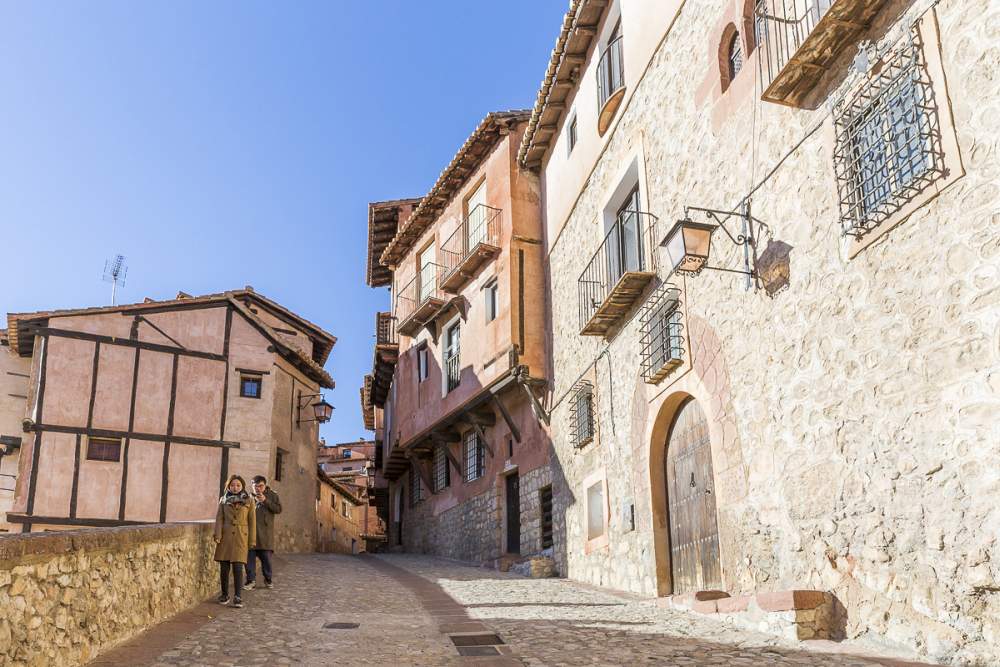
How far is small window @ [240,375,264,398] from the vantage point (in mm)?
22297

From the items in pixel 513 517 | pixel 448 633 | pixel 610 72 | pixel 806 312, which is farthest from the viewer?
pixel 513 517

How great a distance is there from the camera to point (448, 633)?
8.27 m

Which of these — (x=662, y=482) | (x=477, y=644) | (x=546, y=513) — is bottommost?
(x=477, y=644)

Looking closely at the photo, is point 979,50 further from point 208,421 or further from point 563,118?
point 208,421

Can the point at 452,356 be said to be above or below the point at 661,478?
above

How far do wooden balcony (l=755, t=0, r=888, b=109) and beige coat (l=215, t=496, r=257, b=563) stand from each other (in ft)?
22.9

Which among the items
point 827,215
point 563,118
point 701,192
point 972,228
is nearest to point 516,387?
point 563,118

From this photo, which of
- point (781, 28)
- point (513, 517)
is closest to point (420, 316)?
point (513, 517)

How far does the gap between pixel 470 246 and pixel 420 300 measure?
11.9 ft

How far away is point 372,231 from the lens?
2944 cm

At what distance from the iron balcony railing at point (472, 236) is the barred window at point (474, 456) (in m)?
3.98

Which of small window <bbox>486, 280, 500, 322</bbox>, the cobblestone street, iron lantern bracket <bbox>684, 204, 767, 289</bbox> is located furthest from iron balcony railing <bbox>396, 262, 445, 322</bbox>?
iron lantern bracket <bbox>684, 204, 767, 289</bbox>

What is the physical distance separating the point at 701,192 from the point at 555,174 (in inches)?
298

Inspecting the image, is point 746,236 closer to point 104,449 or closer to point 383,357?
point 104,449
